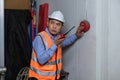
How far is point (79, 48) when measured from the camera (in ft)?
6.26

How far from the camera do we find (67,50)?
2098 millimetres

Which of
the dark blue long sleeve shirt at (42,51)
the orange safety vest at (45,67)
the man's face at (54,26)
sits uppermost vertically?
the man's face at (54,26)

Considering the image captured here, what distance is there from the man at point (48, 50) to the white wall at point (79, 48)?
0.32 feet

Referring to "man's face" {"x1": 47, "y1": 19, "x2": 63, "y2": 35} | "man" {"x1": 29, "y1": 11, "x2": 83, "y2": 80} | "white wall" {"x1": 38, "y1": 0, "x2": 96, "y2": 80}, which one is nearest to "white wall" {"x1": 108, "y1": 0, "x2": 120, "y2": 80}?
"white wall" {"x1": 38, "y1": 0, "x2": 96, "y2": 80}

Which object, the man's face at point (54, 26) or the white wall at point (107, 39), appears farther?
the man's face at point (54, 26)

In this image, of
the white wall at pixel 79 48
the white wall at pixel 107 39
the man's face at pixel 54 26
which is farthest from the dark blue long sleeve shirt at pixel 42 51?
the white wall at pixel 107 39

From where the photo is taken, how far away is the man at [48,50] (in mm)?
1811

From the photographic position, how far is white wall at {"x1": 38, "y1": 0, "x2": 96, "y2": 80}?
176 centimetres

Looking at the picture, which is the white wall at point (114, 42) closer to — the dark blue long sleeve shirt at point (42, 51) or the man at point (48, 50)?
the man at point (48, 50)

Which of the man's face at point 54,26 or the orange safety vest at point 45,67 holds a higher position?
the man's face at point 54,26

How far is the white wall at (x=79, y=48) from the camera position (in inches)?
69.2

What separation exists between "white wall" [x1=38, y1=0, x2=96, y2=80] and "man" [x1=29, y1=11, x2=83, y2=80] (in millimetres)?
97

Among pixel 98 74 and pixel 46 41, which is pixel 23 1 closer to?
pixel 46 41

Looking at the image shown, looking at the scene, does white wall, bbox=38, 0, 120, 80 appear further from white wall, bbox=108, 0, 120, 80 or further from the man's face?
the man's face
